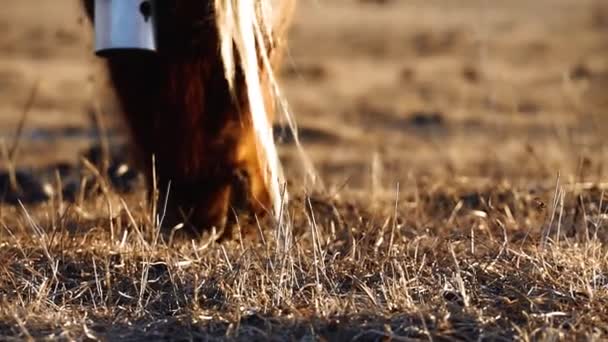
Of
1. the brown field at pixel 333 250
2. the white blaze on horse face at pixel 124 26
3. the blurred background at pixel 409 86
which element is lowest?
the blurred background at pixel 409 86

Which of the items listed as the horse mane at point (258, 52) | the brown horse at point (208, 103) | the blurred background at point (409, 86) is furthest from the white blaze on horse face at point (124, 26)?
the blurred background at point (409, 86)

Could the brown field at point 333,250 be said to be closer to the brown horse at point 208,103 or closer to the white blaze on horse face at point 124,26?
the brown horse at point 208,103

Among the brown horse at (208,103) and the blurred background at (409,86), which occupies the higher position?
the brown horse at (208,103)

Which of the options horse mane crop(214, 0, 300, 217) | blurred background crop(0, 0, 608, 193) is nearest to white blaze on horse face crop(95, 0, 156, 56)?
horse mane crop(214, 0, 300, 217)

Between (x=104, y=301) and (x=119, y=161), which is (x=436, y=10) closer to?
(x=119, y=161)

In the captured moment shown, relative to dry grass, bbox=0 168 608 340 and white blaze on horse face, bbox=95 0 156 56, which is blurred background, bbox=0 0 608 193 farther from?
white blaze on horse face, bbox=95 0 156 56

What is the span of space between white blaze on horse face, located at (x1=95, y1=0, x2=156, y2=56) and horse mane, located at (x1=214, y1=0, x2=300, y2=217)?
24 cm

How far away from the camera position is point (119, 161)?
7066mm

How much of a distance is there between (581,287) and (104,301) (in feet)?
4.42

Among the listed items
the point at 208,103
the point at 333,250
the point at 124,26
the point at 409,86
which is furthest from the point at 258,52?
the point at 409,86

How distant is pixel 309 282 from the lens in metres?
4.00

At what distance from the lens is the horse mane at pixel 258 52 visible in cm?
458

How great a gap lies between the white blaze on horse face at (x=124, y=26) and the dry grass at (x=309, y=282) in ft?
1.90

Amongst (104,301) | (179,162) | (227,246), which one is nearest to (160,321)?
(104,301)
